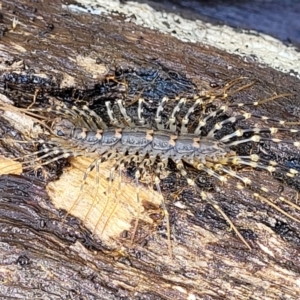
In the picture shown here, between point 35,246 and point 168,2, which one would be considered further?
point 168,2

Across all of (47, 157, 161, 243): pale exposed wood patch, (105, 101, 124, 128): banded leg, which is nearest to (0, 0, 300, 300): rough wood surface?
(47, 157, 161, 243): pale exposed wood patch

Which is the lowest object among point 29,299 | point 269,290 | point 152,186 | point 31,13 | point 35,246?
point 29,299

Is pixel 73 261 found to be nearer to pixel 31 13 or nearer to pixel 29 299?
pixel 29 299

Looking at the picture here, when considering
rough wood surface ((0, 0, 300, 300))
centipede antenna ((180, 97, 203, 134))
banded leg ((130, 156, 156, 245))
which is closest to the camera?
rough wood surface ((0, 0, 300, 300))

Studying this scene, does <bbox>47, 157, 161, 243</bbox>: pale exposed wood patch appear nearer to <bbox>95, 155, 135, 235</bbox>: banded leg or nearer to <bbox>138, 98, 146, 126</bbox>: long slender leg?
<bbox>95, 155, 135, 235</bbox>: banded leg

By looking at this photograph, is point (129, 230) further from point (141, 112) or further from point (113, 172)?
point (141, 112)

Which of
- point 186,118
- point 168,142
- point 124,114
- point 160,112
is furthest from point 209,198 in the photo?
point 124,114

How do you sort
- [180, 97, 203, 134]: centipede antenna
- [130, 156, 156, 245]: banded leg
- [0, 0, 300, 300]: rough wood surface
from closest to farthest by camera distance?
[0, 0, 300, 300]: rough wood surface < [130, 156, 156, 245]: banded leg < [180, 97, 203, 134]: centipede antenna

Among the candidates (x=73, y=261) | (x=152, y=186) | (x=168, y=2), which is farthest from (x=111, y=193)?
(x=168, y=2)
